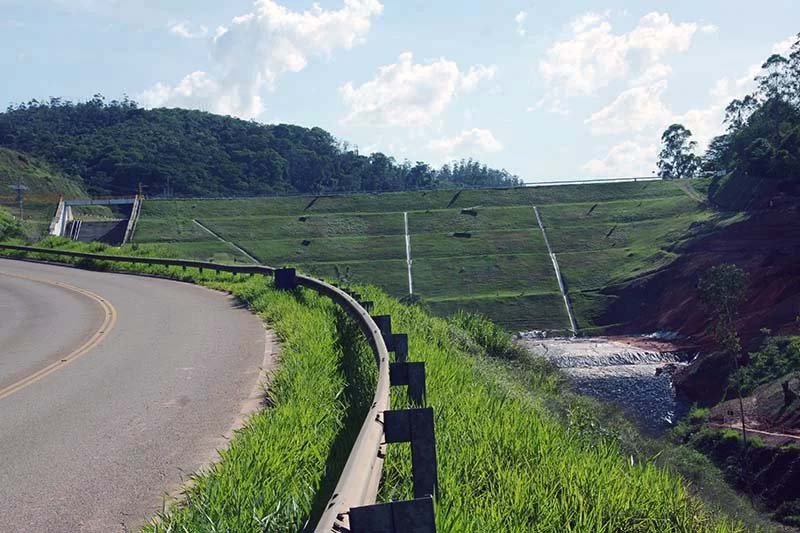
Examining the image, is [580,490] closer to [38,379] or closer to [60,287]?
[38,379]

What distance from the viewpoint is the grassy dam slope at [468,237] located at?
68.4 m

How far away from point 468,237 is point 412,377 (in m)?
76.0

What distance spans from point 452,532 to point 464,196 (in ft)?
309

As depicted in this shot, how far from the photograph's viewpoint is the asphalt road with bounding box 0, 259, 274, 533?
6461 millimetres

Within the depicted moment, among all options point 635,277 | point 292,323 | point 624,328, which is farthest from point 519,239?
point 292,323

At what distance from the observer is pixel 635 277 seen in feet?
224

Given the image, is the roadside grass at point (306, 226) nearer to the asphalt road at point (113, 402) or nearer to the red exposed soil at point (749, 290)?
the red exposed soil at point (749, 290)

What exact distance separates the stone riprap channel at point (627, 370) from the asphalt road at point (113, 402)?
2215 cm

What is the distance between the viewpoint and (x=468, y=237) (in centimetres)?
8244

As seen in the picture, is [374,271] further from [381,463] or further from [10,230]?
[381,463]

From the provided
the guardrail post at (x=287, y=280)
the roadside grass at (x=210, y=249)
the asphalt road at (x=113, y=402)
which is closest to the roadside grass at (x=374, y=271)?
the roadside grass at (x=210, y=249)

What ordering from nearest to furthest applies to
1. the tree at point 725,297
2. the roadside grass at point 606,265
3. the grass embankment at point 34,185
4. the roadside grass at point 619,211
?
the tree at point 725,297 → the roadside grass at point 606,265 → the roadside grass at point 619,211 → the grass embankment at point 34,185

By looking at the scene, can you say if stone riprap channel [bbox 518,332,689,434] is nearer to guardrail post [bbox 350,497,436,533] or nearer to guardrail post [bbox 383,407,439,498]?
guardrail post [bbox 383,407,439,498]

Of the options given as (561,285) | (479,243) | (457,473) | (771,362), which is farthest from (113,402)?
(479,243)
